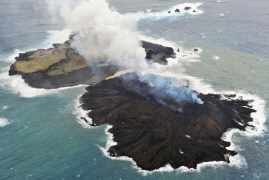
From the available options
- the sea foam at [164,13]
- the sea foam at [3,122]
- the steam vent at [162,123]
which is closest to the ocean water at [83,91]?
the sea foam at [3,122]

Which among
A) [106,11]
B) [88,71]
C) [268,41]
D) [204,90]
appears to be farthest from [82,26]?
[268,41]

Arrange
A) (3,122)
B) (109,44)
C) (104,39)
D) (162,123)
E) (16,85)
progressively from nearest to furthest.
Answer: (162,123) → (3,122) → (16,85) → (104,39) → (109,44)

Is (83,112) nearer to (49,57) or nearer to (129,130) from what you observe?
(129,130)

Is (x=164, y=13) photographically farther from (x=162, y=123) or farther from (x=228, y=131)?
(x=162, y=123)

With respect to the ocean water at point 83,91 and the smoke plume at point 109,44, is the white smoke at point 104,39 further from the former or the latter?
the ocean water at point 83,91

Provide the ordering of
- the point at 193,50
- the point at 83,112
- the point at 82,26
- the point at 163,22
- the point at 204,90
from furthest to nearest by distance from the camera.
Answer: the point at 163,22
the point at 193,50
the point at 82,26
the point at 204,90
the point at 83,112

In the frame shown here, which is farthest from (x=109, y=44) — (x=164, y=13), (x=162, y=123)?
(x=164, y=13)
